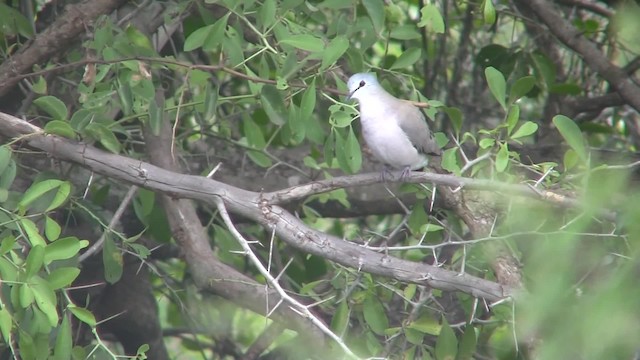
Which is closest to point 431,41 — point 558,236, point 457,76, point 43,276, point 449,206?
point 457,76

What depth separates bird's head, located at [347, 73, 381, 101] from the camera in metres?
3.60

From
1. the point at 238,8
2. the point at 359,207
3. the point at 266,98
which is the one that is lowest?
the point at 359,207

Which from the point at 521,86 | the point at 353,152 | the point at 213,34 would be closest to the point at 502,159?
the point at 521,86

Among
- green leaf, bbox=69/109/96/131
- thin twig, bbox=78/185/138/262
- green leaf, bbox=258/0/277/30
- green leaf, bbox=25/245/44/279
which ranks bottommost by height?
thin twig, bbox=78/185/138/262

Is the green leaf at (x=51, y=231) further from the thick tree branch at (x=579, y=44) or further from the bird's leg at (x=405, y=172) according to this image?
the thick tree branch at (x=579, y=44)

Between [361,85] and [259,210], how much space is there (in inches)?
34.2

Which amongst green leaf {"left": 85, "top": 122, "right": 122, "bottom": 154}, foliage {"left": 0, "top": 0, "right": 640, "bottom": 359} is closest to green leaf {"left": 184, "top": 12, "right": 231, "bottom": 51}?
foliage {"left": 0, "top": 0, "right": 640, "bottom": 359}

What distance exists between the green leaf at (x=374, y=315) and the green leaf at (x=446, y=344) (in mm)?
234

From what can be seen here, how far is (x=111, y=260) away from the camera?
3424 millimetres

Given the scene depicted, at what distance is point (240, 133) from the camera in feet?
14.5

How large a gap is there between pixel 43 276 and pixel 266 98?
0.94m

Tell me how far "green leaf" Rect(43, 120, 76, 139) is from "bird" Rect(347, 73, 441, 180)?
1111mm

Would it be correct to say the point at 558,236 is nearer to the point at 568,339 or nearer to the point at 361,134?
the point at 568,339

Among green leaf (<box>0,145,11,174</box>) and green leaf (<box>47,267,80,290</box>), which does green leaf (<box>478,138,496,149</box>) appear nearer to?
green leaf (<box>47,267,80,290</box>)
